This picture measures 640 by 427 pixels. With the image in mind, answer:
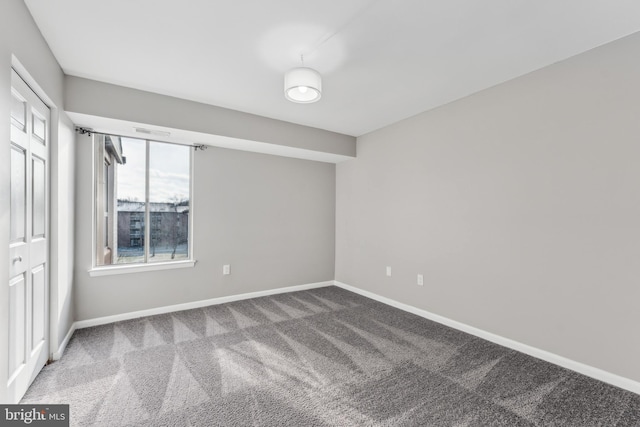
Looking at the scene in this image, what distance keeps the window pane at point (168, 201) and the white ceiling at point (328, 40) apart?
890 millimetres

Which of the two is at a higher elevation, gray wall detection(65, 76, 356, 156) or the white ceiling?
the white ceiling

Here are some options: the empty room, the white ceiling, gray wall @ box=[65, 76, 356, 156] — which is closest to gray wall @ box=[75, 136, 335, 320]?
the empty room

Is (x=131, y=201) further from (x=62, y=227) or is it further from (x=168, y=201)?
(x=62, y=227)

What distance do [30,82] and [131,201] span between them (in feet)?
5.74

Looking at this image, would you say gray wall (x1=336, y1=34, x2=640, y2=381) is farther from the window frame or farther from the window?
the window frame

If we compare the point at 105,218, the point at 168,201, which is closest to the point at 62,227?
the point at 105,218

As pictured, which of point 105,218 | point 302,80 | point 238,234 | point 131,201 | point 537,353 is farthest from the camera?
point 238,234

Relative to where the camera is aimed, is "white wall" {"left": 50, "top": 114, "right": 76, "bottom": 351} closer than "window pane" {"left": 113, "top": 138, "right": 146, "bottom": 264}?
Yes

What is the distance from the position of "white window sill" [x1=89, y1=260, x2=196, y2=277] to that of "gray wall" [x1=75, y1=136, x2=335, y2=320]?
0.06m

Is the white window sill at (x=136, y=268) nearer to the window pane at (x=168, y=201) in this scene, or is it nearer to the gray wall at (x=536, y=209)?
the window pane at (x=168, y=201)

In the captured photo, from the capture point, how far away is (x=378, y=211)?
418cm

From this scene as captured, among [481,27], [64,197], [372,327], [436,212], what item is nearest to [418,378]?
[372,327]

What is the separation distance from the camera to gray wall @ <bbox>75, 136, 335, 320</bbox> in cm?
319

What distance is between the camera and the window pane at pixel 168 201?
3652 mm
